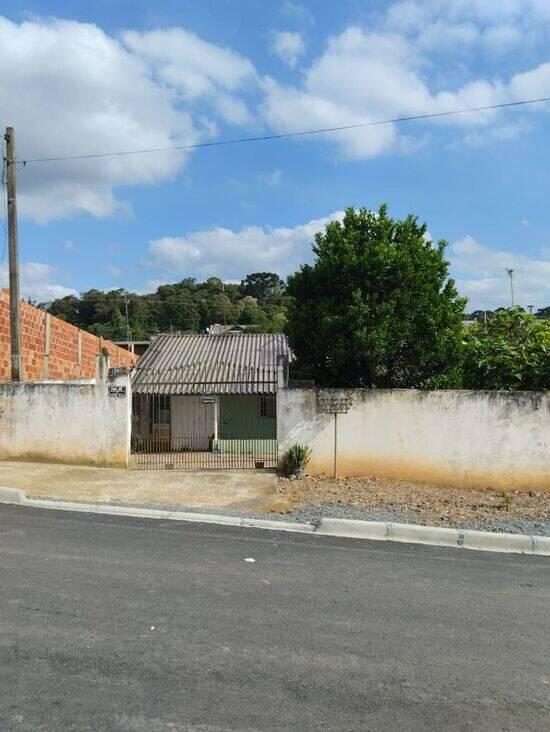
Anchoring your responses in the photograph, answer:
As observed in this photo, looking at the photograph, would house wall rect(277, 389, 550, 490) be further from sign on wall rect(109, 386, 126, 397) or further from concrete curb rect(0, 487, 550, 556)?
sign on wall rect(109, 386, 126, 397)

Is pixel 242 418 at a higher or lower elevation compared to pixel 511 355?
lower

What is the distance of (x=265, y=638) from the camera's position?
421 cm

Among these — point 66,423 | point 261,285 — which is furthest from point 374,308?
point 261,285

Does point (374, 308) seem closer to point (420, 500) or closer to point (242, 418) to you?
point (420, 500)

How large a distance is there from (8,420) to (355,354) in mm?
7201

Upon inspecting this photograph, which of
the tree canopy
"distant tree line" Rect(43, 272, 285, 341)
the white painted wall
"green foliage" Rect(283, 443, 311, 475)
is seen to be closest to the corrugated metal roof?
the white painted wall

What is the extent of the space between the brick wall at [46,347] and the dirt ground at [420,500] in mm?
8026

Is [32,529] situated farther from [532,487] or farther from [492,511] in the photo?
[532,487]

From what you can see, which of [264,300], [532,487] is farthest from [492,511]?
[264,300]

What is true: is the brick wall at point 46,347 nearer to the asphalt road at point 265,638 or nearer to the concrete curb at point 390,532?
the concrete curb at point 390,532

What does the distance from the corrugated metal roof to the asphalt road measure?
15107mm

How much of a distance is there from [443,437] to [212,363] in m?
14.3

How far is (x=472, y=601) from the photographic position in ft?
17.3

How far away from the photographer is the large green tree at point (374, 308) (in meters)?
11.4
